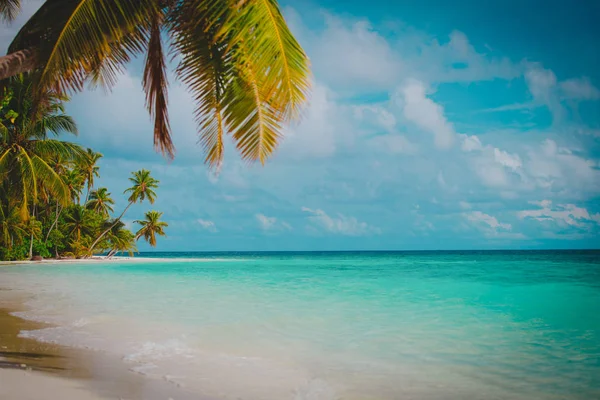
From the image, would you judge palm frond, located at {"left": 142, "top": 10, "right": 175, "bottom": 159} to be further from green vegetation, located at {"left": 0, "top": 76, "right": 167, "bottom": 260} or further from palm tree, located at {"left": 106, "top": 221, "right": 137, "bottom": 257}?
palm tree, located at {"left": 106, "top": 221, "right": 137, "bottom": 257}

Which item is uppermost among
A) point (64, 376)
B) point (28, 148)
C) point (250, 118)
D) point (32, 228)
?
point (28, 148)

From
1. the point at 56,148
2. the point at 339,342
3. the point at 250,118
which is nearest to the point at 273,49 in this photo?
the point at 250,118

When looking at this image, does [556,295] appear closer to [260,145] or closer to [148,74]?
[260,145]

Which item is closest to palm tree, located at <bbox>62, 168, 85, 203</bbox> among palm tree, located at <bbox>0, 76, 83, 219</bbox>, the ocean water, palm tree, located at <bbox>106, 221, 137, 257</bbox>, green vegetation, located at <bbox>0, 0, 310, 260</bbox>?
palm tree, located at <bbox>106, 221, 137, 257</bbox>

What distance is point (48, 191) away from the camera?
20922mm

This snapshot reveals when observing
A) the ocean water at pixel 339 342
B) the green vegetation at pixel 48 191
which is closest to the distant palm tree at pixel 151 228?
the green vegetation at pixel 48 191

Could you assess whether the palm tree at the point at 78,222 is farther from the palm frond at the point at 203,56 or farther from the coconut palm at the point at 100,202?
the palm frond at the point at 203,56

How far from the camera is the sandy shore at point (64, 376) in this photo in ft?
10.9

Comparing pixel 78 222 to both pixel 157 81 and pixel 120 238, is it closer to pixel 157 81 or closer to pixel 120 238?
pixel 120 238

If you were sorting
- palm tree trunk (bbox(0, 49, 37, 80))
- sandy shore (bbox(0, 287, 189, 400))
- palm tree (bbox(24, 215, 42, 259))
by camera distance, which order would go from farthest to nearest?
palm tree (bbox(24, 215, 42, 259)), palm tree trunk (bbox(0, 49, 37, 80)), sandy shore (bbox(0, 287, 189, 400))

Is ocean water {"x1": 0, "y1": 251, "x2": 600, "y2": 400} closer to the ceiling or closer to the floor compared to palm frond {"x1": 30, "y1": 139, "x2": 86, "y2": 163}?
closer to the floor

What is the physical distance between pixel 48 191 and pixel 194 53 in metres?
19.1

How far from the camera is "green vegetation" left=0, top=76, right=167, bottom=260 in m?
14.1

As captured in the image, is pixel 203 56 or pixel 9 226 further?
pixel 9 226
